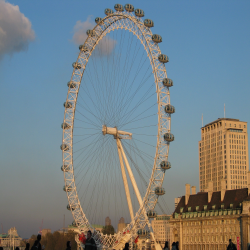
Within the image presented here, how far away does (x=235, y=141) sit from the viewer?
194 meters

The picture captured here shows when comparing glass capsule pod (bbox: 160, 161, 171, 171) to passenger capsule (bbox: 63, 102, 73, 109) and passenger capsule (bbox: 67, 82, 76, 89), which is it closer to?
passenger capsule (bbox: 63, 102, 73, 109)

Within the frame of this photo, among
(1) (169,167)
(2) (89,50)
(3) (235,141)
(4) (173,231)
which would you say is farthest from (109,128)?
(3) (235,141)

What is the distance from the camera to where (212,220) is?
11606 centimetres

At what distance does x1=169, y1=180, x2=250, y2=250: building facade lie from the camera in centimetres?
10605

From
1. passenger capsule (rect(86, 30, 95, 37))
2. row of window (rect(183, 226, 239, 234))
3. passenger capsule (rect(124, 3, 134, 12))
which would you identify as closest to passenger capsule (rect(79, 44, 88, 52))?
passenger capsule (rect(86, 30, 95, 37))

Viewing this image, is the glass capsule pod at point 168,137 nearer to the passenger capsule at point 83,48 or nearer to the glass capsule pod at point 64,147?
the glass capsule pod at point 64,147

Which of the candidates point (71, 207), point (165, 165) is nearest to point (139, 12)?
point (165, 165)

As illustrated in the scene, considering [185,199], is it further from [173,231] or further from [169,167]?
[169,167]

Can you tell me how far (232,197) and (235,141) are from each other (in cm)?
8412

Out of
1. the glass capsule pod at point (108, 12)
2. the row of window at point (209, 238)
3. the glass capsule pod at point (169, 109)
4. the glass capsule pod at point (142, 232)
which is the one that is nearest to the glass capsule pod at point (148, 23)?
the glass capsule pod at point (108, 12)

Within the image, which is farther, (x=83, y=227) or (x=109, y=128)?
(x=83, y=227)

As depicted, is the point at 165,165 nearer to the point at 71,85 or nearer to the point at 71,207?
the point at 71,207

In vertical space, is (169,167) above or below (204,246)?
above

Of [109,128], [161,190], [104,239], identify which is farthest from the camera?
[104,239]
